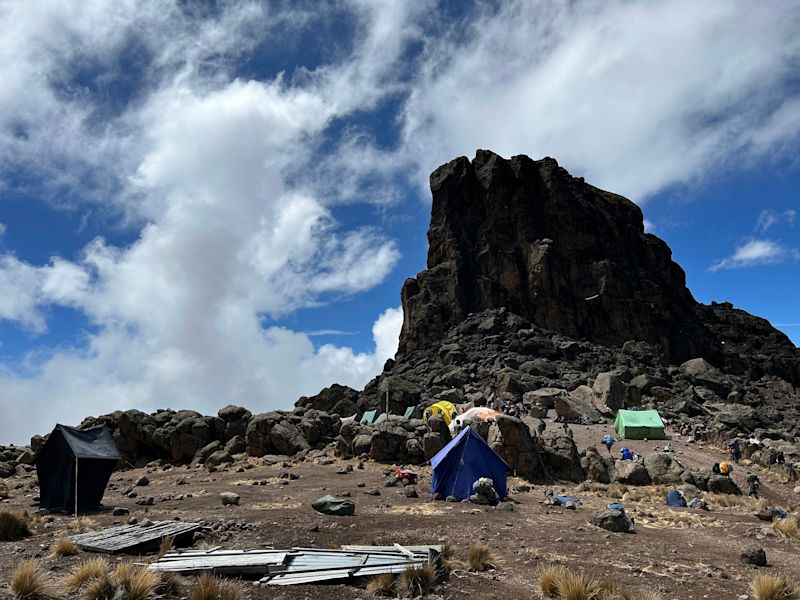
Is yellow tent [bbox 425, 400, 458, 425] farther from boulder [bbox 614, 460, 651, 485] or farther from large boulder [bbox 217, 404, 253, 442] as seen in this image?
boulder [bbox 614, 460, 651, 485]

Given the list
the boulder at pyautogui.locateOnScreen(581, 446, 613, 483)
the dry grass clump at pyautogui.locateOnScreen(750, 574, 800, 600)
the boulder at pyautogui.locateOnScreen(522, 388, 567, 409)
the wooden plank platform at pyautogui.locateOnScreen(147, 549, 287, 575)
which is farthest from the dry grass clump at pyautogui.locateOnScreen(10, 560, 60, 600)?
the boulder at pyautogui.locateOnScreen(522, 388, 567, 409)

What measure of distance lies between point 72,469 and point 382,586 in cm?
1351

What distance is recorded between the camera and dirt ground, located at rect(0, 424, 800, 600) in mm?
9469

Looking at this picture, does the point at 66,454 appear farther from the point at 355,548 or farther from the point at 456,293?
the point at 456,293

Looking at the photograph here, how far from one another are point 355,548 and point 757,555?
26.5ft

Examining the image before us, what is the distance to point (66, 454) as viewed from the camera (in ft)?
58.7

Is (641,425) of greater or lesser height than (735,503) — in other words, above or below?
above

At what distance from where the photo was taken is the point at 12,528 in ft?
41.7

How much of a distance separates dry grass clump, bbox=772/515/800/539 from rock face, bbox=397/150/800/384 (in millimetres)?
71299

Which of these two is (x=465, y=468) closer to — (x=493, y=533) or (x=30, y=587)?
(x=493, y=533)

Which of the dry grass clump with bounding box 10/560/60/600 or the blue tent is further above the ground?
the blue tent

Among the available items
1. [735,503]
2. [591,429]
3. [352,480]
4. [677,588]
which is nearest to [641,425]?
[591,429]

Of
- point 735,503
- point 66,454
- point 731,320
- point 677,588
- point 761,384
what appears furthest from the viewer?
point 731,320

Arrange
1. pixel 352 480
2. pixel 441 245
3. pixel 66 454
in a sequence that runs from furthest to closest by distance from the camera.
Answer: pixel 441 245 → pixel 352 480 → pixel 66 454
